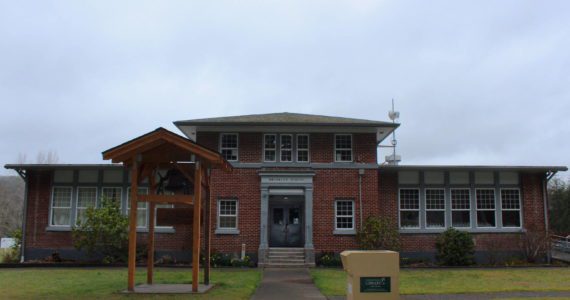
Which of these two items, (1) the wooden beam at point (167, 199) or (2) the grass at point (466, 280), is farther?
(2) the grass at point (466, 280)

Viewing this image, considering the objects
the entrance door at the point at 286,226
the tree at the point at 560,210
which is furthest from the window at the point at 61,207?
the tree at the point at 560,210

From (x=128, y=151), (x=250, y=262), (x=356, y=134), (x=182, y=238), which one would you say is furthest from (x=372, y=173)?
(x=128, y=151)

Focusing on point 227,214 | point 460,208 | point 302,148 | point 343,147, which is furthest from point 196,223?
point 460,208

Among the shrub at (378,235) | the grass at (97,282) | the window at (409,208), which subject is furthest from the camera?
the window at (409,208)

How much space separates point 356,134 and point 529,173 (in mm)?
8203

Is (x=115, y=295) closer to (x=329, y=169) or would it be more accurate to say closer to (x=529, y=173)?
(x=329, y=169)

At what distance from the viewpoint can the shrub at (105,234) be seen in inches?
928

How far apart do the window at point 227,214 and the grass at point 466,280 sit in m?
4.76

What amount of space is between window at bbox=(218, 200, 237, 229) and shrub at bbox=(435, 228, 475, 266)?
8.84 m

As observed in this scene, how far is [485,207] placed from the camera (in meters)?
25.9

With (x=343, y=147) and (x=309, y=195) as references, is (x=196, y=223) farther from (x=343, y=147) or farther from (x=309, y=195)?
(x=343, y=147)

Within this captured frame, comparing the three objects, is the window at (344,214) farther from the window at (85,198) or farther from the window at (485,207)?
the window at (85,198)

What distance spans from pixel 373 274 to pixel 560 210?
28.7 meters

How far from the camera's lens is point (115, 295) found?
1358 centimetres
